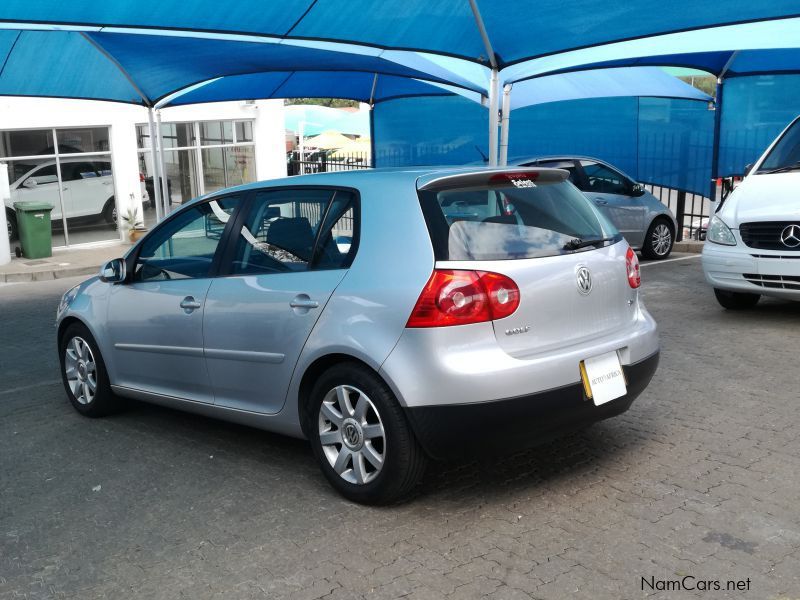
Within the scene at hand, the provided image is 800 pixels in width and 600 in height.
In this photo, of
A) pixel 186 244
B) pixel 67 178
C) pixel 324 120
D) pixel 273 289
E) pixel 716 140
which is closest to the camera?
pixel 273 289

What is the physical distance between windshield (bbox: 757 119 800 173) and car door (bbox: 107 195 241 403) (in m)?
6.04

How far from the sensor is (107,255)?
17.7 meters

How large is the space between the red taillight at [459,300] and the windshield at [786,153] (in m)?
5.88

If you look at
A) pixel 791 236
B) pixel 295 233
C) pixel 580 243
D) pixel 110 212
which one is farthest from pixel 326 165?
pixel 580 243

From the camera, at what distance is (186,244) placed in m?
5.45

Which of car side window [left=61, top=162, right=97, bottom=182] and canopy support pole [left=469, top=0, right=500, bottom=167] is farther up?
canopy support pole [left=469, top=0, right=500, bottom=167]

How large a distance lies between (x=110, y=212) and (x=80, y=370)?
48.2 feet

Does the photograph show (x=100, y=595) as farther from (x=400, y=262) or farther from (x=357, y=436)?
(x=400, y=262)

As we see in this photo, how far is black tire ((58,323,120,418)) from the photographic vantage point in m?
5.95

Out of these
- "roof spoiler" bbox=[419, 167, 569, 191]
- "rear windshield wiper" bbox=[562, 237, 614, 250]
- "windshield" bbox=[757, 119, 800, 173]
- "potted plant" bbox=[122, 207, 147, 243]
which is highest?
"roof spoiler" bbox=[419, 167, 569, 191]

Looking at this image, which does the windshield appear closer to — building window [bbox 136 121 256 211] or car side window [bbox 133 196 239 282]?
car side window [bbox 133 196 239 282]

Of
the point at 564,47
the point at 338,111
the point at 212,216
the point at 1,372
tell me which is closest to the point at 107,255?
the point at 1,372

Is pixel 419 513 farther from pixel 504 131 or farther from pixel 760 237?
pixel 504 131

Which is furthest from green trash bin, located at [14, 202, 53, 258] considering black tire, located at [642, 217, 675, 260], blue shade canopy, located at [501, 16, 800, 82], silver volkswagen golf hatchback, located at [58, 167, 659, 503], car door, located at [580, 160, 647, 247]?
silver volkswagen golf hatchback, located at [58, 167, 659, 503]
